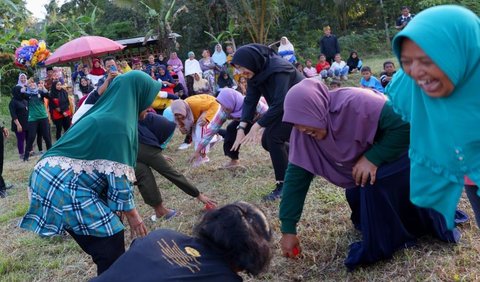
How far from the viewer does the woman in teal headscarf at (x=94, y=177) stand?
7.75 feet

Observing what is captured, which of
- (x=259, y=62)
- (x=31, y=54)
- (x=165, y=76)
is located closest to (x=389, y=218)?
(x=259, y=62)

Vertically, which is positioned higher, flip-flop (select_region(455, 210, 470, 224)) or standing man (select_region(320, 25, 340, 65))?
flip-flop (select_region(455, 210, 470, 224))

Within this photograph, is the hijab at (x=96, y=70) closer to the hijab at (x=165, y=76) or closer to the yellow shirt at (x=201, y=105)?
the hijab at (x=165, y=76)

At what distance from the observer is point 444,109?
1.58 metres

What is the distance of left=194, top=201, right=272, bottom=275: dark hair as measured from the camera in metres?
1.72

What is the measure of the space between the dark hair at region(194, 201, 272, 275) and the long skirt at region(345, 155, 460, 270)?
3.34 ft

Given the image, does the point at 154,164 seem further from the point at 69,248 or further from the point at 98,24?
the point at 98,24

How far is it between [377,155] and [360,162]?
0.34ft

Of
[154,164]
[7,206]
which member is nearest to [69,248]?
[154,164]

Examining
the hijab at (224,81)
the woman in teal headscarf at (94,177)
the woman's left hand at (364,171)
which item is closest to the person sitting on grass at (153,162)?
the woman in teal headscarf at (94,177)

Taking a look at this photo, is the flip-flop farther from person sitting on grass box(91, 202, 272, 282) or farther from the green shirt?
person sitting on grass box(91, 202, 272, 282)

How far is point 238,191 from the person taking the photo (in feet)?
14.9

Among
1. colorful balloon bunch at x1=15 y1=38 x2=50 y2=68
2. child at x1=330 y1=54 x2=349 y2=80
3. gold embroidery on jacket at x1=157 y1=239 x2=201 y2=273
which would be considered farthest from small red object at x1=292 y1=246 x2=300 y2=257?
colorful balloon bunch at x1=15 y1=38 x2=50 y2=68

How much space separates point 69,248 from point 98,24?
17555 millimetres
